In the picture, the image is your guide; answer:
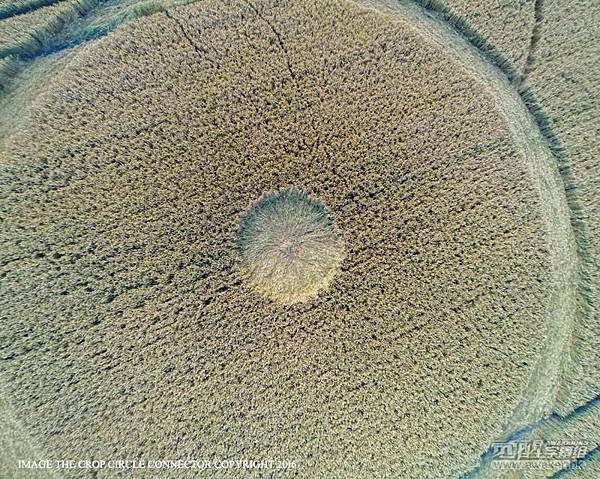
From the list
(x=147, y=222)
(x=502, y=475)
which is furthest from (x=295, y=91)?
(x=502, y=475)

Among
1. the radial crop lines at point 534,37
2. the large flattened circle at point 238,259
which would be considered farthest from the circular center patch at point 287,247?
the radial crop lines at point 534,37

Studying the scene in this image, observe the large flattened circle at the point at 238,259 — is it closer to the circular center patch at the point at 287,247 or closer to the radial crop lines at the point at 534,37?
the circular center patch at the point at 287,247

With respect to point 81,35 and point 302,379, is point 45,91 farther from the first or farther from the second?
point 302,379

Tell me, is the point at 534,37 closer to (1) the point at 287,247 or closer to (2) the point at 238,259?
(1) the point at 287,247

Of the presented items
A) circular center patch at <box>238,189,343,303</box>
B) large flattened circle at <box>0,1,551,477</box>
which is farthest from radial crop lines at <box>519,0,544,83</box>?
circular center patch at <box>238,189,343,303</box>

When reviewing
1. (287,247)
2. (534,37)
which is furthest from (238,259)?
(534,37)
